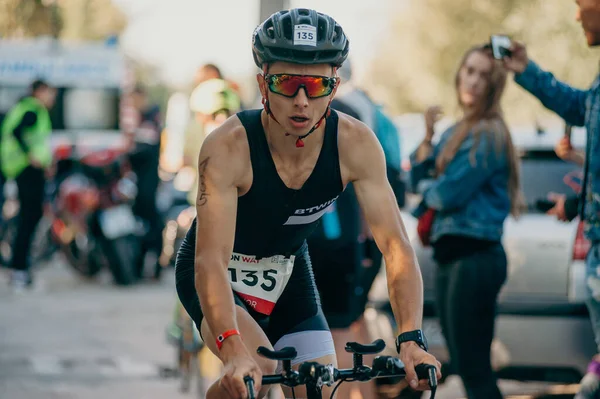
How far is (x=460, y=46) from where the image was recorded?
39.2 m

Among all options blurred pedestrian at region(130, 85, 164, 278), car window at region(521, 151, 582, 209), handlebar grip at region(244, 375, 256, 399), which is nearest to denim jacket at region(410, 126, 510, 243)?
car window at region(521, 151, 582, 209)

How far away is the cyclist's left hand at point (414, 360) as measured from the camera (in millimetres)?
3699

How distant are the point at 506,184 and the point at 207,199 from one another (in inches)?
111

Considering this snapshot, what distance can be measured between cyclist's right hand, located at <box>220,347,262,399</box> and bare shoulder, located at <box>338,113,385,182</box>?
0.96 meters

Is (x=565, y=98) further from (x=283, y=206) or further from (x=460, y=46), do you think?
(x=460, y=46)

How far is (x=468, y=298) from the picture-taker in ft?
20.4

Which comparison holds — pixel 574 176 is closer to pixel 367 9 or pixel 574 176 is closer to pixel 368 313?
pixel 368 313

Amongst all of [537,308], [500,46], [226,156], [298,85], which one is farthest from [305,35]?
[537,308]

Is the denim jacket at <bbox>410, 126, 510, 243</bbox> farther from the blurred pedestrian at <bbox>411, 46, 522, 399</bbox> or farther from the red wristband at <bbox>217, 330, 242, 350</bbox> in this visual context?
the red wristband at <bbox>217, 330, 242, 350</bbox>

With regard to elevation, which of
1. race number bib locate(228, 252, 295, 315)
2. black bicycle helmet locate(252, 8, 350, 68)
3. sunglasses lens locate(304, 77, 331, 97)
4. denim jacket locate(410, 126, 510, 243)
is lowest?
race number bib locate(228, 252, 295, 315)

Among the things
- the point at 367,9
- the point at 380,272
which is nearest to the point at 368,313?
the point at 380,272

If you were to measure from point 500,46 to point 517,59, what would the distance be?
100mm

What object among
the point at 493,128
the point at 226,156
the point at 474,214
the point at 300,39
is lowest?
the point at 474,214

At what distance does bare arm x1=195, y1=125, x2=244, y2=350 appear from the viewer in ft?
12.5
